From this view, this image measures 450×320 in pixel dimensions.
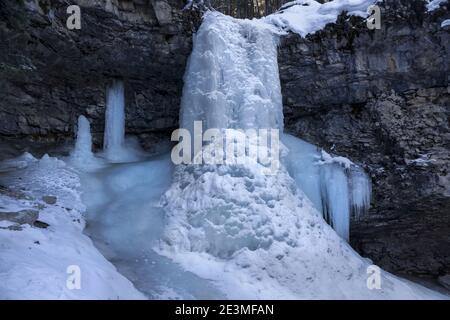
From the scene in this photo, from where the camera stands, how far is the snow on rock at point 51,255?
14.5ft

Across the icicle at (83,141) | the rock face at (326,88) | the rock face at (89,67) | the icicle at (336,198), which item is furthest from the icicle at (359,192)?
the icicle at (83,141)

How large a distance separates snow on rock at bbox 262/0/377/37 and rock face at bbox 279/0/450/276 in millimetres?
214

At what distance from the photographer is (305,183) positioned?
10359 mm

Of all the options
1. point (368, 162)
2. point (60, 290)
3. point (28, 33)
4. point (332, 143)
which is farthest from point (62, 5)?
point (368, 162)

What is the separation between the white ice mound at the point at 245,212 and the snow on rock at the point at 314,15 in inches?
23.5

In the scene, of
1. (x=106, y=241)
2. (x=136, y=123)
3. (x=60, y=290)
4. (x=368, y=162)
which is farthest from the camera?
(x=136, y=123)

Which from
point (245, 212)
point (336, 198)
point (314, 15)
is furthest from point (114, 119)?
point (336, 198)

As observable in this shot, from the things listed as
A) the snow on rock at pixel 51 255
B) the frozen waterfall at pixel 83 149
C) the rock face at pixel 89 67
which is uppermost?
the rock face at pixel 89 67

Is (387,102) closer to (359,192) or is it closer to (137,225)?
(359,192)

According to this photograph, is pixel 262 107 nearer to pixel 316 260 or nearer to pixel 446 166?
pixel 316 260

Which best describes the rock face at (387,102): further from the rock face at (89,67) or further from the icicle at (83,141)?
the icicle at (83,141)

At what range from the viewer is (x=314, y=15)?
35.9 feet

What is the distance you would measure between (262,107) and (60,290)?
253 inches

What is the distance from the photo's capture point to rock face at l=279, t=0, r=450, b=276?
1016 cm
